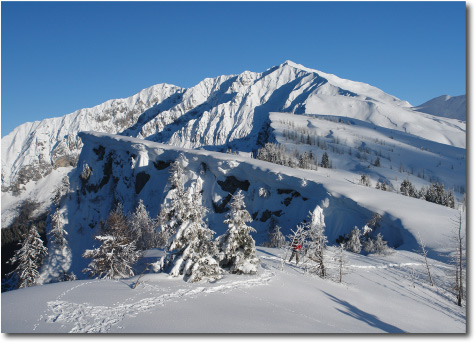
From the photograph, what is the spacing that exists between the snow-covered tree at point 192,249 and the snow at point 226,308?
0.73 meters

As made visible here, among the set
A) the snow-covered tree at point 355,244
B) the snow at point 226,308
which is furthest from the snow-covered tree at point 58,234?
the snow-covered tree at point 355,244

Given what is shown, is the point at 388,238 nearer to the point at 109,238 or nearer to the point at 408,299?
the point at 408,299

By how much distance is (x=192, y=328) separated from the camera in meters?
9.12

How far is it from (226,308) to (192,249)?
5368 mm

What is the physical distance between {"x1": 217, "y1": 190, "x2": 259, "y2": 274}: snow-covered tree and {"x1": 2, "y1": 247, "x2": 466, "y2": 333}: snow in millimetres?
823

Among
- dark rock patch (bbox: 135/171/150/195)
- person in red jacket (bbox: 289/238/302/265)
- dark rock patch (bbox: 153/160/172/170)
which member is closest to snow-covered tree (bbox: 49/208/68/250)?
dark rock patch (bbox: 135/171/150/195)

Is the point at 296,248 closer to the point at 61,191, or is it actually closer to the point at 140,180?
the point at 140,180

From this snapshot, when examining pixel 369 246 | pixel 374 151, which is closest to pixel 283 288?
pixel 369 246

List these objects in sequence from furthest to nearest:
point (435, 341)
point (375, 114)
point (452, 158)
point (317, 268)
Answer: point (375, 114) < point (452, 158) < point (317, 268) < point (435, 341)

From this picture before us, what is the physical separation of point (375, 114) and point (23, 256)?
183009 mm

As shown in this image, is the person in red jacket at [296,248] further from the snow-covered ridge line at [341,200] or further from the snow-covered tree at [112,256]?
the snow-covered ridge line at [341,200]

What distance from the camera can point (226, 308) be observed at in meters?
10.9

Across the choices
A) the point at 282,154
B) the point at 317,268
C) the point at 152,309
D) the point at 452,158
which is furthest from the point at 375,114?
the point at 152,309

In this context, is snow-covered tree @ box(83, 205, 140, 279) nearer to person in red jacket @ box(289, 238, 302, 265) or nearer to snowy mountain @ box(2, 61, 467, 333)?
snowy mountain @ box(2, 61, 467, 333)
